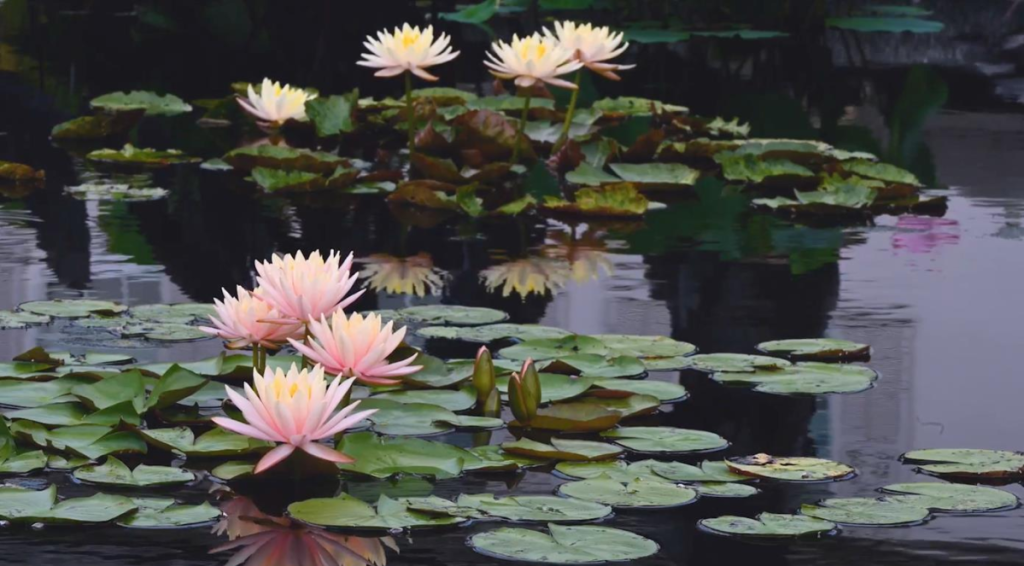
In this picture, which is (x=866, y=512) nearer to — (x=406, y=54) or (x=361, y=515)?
(x=361, y=515)

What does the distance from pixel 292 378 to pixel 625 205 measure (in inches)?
99.9

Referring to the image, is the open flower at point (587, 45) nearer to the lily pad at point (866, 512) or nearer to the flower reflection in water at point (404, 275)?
the flower reflection in water at point (404, 275)

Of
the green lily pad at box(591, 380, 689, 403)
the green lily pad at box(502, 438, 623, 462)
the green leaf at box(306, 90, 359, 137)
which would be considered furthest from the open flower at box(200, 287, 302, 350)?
the green leaf at box(306, 90, 359, 137)

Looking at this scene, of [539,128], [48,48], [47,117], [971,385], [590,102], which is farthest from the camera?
[48,48]

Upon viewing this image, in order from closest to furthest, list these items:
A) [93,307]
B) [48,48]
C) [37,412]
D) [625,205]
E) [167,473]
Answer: [167,473], [37,412], [93,307], [625,205], [48,48]

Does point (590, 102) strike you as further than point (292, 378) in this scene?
Yes

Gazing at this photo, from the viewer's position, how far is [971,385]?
→ 246 centimetres

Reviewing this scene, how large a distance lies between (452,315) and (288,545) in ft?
3.85

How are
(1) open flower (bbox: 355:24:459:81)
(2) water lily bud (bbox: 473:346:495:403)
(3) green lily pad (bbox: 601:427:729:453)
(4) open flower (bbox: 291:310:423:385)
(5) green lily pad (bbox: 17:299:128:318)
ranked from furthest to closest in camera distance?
(1) open flower (bbox: 355:24:459:81) → (5) green lily pad (bbox: 17:299:128:318) → (2) water lily bud (bbox: 473:346:495:403) → (3) green lily pad (bbox: 601:427:729:453) → (4) open flower (bbox: 291:310:423:385)

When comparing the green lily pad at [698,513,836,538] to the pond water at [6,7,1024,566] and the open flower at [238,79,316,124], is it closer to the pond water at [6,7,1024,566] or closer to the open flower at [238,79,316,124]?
the pond water at [6,7,1024,566]

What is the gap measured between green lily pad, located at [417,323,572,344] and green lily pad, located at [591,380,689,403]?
0.29 meters

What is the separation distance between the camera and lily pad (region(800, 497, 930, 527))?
178cm

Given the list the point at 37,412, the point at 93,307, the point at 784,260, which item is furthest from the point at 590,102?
the point at 37,412

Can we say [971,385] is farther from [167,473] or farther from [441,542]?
[167,473]
